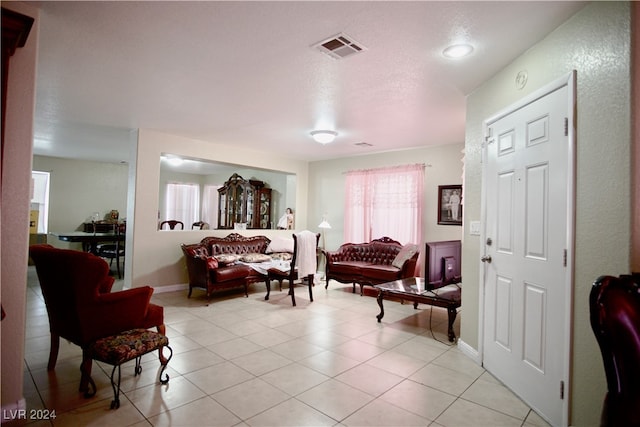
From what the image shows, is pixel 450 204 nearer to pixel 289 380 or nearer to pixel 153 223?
pixel 289 380

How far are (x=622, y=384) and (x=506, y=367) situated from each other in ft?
4.98

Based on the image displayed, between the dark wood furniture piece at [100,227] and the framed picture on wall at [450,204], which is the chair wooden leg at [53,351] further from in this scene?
the dark wood furniture piece at [100,227]

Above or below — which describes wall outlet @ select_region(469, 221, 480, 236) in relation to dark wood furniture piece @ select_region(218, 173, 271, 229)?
below

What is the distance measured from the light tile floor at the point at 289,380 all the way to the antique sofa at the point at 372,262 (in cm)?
123

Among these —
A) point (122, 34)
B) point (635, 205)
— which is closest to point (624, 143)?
point (635, 205)

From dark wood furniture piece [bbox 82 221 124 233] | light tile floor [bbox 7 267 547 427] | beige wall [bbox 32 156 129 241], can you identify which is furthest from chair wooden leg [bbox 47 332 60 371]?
beige wall [bbox 32 156 129 241]

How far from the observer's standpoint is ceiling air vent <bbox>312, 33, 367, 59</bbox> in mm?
2381

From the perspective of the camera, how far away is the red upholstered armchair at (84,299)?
2.26m

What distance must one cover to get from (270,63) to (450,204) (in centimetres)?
402

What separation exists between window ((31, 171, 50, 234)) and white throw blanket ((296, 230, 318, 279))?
6755 mm

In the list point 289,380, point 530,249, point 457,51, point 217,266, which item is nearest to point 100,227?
point 217,266

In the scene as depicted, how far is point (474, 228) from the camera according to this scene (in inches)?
120

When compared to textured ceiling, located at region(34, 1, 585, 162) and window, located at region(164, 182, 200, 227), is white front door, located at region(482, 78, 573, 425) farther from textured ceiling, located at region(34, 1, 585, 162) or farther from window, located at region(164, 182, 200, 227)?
window, located at region(164, 182, 200, 227)

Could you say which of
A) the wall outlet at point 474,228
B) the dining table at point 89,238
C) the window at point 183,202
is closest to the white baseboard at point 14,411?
the wall outlet at point 474,228
